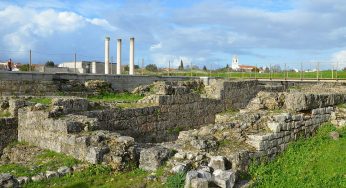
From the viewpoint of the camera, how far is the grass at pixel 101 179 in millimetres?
8352

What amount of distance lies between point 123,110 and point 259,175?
21.6 ft

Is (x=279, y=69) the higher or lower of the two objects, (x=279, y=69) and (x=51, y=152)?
the higher

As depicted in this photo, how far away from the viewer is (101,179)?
8.78 meters

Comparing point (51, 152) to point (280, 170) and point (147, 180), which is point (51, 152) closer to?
point (147, 180)

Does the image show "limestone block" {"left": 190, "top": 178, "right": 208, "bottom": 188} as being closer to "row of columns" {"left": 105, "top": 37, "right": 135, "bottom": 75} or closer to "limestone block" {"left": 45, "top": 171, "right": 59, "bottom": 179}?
"limestone block" {"left": 45, "top": 171, "right": 59, "bottom": 179}

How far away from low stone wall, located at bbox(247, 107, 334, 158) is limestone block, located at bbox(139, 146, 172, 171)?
94.9 inches

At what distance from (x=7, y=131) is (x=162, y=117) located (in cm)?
582

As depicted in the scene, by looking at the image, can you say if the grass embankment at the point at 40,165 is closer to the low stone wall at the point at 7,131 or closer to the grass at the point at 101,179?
the grass at the point at 101,179

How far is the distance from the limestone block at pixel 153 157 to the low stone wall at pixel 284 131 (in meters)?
2.41

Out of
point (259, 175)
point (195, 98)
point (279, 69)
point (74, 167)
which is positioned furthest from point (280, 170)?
point (279, 69)

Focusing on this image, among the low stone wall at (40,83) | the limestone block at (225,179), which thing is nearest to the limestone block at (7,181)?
the limestone block at (225,179)

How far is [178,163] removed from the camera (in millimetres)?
8992

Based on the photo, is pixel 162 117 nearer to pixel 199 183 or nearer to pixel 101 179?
pixel 101 179

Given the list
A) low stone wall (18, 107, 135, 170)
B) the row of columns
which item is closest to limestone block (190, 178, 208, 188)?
low stone wall (18, 107, 135, 170)
